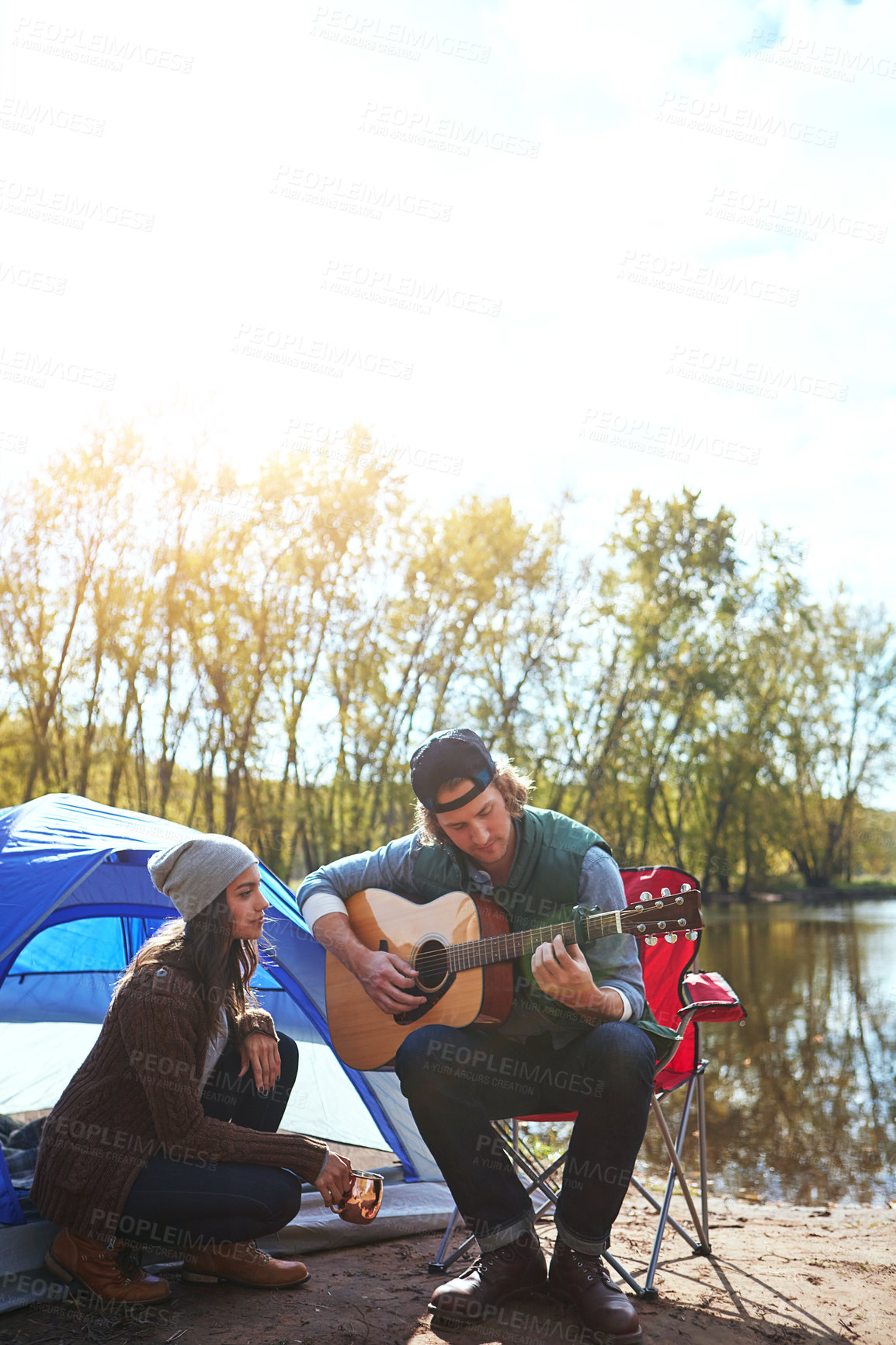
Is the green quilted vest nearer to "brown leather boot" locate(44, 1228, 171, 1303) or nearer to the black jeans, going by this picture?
the black jeans

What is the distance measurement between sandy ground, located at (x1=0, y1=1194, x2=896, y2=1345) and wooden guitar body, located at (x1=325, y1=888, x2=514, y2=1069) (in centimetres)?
47

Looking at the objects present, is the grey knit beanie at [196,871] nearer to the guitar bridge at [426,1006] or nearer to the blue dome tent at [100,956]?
the blue dome tent at [100,956]

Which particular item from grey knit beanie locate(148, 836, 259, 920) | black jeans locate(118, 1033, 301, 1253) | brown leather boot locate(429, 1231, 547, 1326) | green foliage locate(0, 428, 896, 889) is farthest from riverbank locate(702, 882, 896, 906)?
A: grey knit beanie locate(148, 836, 259, 920)

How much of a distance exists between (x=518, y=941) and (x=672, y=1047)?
418mm

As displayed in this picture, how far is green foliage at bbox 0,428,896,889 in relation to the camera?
12016 millimetres

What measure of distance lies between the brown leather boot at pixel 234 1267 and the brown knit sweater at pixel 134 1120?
258 millimetres

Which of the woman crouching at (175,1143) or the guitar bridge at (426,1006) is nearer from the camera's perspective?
the woman crouching at (175,1143)

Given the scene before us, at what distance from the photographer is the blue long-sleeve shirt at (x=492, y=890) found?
2.07 meters

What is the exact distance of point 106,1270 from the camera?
6.37ft

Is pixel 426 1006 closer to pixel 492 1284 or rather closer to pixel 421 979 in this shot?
pixel 421 979

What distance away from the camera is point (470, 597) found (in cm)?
1550

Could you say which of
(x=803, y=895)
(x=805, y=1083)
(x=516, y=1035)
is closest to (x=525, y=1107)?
(x=516, y=1035)

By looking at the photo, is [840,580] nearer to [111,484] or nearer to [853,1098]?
[111,484]

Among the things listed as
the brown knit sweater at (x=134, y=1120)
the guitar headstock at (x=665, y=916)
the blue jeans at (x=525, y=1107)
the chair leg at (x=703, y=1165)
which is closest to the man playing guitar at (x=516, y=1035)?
the blue jeans at (x=525, y=1107)
